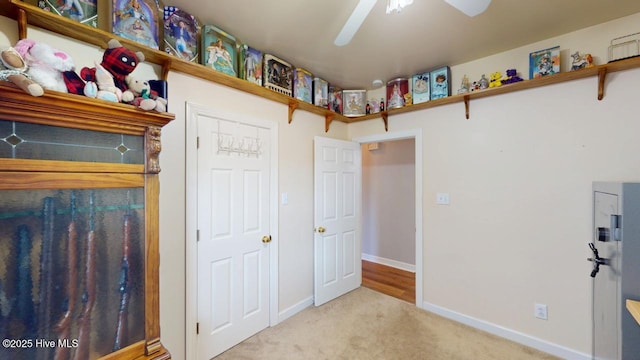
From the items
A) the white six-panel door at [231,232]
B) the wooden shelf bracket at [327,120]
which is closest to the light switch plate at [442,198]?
the wooden shelf bracket at [327,120]

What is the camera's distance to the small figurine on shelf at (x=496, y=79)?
7.22 ft

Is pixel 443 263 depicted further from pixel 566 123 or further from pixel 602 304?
pixel 566 123

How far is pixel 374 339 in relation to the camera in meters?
2.16

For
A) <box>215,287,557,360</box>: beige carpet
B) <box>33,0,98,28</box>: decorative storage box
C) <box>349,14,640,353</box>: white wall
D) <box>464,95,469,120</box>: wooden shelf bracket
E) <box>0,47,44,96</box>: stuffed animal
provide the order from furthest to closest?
<box>464,95,469,120</box>: wooden shelf bracket < <box>215,287,557,360</box>: beige carpet < <box>349,14,640,353</box>: white wall < <box>33,0,98,28</box>: decorative storage box < <box>0,47,44,96</box>: stuffed animal

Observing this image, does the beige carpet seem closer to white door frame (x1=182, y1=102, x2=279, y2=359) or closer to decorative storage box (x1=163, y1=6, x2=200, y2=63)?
white door frame (x1=182, y1=102, x2=279, y2=359)

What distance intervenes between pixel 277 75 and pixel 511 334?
3.27 meters

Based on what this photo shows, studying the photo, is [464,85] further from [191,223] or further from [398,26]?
[191,223]

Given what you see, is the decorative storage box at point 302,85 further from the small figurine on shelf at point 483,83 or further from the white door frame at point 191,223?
the small figurine on shelf at point 483,83

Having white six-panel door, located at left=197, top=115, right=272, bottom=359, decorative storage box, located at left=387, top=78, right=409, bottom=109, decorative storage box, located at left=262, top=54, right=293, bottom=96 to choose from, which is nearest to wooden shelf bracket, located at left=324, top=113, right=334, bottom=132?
decorative storage box, located at left=262, top=54, right=293, bottom=96

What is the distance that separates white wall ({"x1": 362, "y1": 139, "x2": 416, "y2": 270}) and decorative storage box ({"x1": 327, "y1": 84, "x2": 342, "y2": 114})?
4.77 ft

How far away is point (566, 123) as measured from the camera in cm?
193

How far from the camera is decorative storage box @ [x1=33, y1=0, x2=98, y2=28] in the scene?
1220 millimetres

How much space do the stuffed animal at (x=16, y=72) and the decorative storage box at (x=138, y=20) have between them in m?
0.81

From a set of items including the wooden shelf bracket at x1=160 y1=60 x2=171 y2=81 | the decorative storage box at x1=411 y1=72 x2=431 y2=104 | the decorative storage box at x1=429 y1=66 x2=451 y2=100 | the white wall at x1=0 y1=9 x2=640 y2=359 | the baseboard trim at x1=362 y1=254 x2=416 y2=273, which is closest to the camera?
the wooden shelf bracket at x1=160 y1=60 x2=171 y2=81
